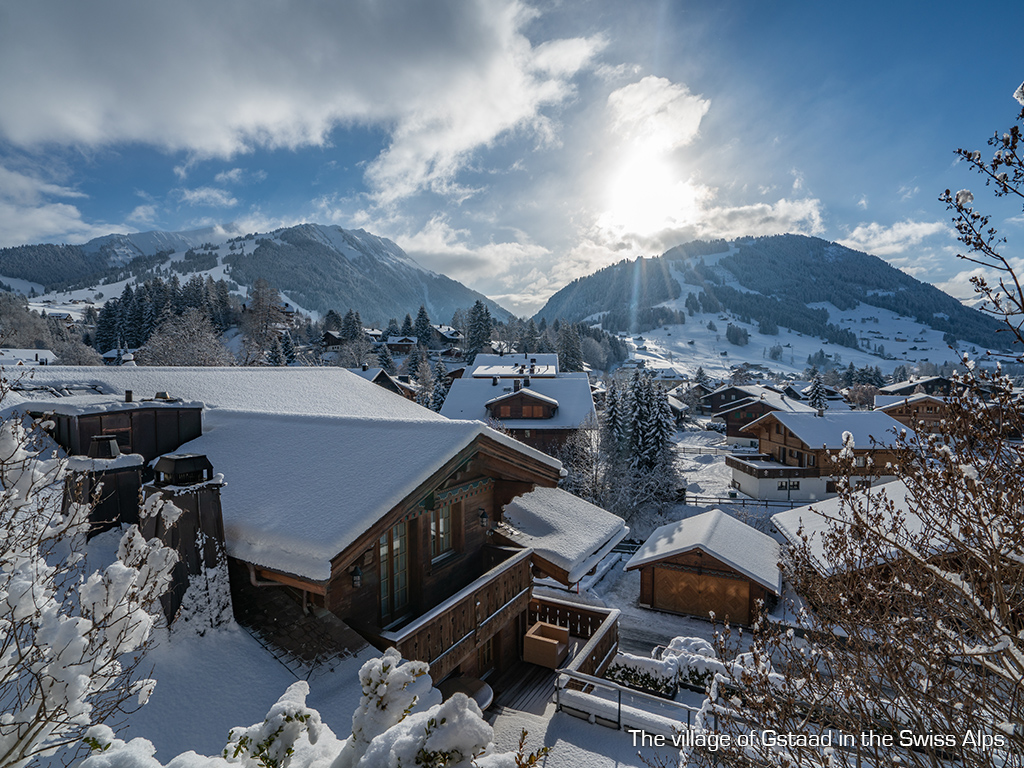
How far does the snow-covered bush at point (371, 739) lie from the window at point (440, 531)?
4939 millimetres

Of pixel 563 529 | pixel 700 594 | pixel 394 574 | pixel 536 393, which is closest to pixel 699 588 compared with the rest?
pixel 700 594

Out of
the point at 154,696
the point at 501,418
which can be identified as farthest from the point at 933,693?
the point at 501,418

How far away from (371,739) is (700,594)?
20317mm

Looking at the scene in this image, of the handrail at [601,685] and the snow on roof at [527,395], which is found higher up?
the snow on roof at [527,395]

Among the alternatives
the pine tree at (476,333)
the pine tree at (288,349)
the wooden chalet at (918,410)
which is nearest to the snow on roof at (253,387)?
the wooden chalet at (918,410)

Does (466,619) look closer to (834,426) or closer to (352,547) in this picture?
(352,547)

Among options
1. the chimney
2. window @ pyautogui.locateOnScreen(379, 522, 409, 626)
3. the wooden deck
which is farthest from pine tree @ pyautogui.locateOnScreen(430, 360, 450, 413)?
the chimney

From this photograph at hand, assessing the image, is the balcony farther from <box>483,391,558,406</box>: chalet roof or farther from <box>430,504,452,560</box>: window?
<box>430,504,452,560</box>: window

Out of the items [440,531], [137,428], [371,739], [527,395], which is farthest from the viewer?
[527,395]

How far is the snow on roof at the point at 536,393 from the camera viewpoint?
133ft

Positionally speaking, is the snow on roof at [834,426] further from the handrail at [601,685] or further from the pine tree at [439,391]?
the pine tree at [439,391]

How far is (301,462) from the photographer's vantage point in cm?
729

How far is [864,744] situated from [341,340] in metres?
92.9

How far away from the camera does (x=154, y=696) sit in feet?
15.5
